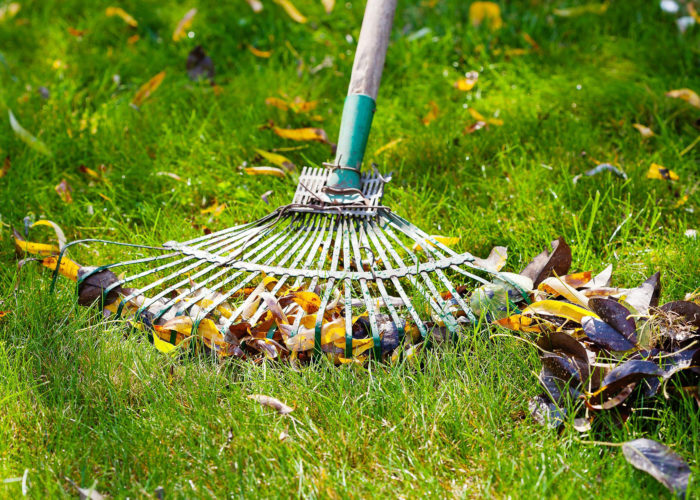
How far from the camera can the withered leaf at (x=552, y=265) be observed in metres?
1.90

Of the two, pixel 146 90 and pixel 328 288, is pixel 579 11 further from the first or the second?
pixel 328 288

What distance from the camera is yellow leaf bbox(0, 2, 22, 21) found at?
397 cm

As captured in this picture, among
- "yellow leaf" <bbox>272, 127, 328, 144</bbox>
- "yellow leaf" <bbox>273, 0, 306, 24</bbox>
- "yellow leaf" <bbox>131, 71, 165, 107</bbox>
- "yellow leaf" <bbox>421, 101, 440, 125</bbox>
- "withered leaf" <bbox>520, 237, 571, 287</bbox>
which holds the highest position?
"yellow leaf" <bbox>273, 0, 306, 24</bbox>

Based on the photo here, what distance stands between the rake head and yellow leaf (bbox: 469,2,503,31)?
1.69m

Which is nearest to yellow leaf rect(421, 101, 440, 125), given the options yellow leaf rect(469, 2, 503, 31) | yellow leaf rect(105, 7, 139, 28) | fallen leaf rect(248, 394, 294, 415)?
yellow leaf rect(469, 2, 503, 31)

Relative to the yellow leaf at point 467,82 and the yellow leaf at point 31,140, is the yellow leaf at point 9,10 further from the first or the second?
the yellow leaf at point 467,82

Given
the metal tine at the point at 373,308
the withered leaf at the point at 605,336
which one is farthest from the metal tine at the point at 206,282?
the withered leaf at the point at 605,336

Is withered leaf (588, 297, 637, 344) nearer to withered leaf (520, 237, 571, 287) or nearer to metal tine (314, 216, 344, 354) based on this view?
withered leaf (520, 237, 571, 287)

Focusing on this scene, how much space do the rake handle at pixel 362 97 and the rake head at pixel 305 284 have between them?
75 mm

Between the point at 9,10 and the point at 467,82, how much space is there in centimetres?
288

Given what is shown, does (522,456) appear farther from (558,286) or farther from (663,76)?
(663,76)

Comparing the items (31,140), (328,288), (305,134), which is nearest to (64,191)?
(31,140)

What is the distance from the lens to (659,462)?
1.28 m

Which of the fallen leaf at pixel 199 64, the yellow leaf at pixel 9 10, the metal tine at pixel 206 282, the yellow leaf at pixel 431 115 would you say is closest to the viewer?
the metal tine at pixel 206 282
